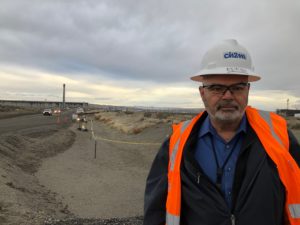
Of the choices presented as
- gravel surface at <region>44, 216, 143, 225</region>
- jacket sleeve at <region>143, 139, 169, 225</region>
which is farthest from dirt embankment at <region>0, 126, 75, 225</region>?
jacket sleeve at <region>143, 139, 169, 225</region>

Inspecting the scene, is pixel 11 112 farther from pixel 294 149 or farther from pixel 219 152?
pixel 294 149

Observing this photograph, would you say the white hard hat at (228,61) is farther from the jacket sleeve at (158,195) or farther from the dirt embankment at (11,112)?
the dirt embankment at (11,112)

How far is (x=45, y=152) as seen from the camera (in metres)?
21.6

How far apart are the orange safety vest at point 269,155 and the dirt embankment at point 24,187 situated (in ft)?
19.5

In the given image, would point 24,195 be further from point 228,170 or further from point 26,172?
point 228,170

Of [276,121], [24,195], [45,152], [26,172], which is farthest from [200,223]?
[45,152]

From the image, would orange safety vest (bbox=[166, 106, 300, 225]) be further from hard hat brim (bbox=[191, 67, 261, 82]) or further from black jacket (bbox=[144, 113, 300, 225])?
hard hat brim (bbox=[191, 67, 261, 82])

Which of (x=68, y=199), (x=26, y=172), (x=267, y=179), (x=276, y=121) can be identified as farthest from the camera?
(x=26, y=172)

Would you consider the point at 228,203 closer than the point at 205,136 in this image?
Yes

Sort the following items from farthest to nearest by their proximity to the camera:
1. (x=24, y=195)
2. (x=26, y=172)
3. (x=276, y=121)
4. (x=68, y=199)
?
(x=26, y=172) < (x=68, y=199) < (x=24, y=195) < (x=276, y=121)

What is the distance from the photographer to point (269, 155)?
7.85ft

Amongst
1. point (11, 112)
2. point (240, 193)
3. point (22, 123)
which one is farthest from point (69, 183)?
point (11, 112)

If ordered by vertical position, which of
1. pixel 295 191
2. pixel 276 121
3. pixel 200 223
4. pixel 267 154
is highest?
pixel 276 121

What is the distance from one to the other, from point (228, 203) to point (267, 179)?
263 millimetres
